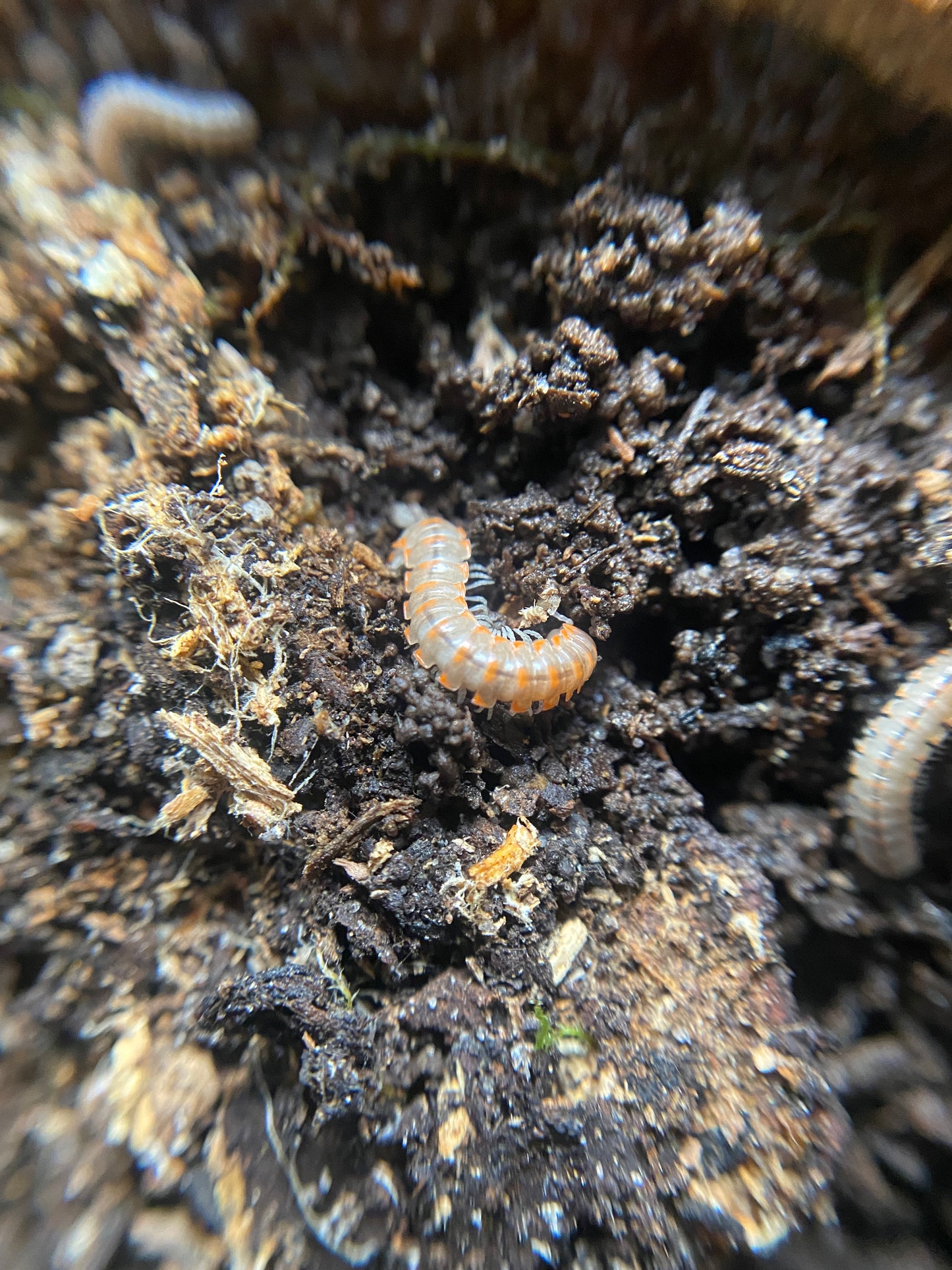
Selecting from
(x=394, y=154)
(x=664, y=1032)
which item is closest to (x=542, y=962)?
(x=664, y=1032)

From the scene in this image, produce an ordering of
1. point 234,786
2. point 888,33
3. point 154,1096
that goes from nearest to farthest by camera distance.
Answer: point 888,33, point 154,1096, point 234,786

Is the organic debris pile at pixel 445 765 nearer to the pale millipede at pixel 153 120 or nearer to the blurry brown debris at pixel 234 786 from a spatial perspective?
the blurry brown debris at pixel 234 786

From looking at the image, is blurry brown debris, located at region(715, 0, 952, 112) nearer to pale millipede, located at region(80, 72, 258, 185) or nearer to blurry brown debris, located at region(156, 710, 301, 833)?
pale millipede, located at region(80, 72, 258, 185)

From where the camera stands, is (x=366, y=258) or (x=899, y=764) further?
(x=366, y=258)

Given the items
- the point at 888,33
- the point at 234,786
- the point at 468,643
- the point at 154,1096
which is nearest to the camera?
the point at 888,33

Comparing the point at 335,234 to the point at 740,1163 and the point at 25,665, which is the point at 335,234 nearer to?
the point at 25,665

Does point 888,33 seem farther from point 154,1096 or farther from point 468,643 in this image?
point 154,1096

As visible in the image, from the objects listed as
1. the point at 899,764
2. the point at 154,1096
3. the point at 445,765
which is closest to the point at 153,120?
the point at 445,765
